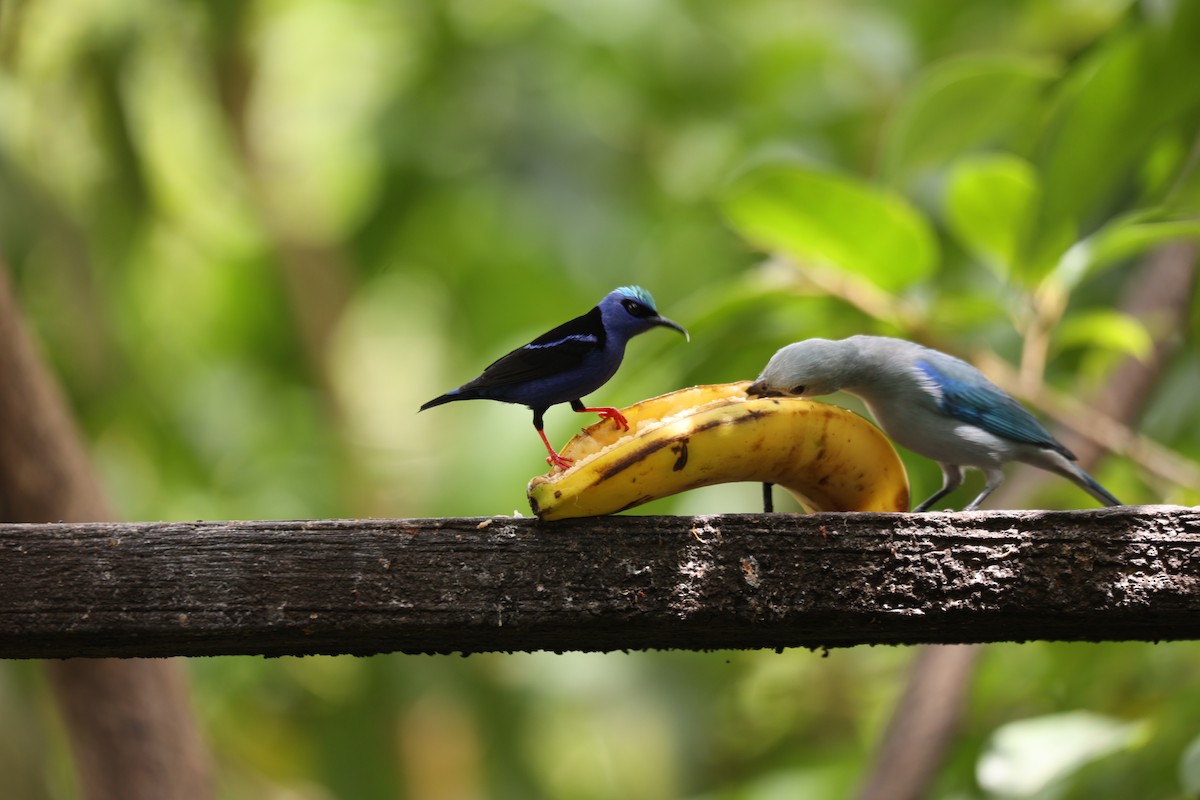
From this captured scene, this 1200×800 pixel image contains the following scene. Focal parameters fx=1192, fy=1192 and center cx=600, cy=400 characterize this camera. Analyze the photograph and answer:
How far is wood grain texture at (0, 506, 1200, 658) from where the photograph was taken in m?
1.13

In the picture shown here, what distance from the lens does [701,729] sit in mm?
3809

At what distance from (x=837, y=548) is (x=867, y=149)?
2890 mm

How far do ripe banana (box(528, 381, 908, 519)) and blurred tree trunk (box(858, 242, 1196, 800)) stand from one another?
3.74ft

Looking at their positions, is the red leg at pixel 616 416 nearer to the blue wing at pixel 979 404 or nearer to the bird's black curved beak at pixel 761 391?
the bird's black curved beak at pixel 761 391

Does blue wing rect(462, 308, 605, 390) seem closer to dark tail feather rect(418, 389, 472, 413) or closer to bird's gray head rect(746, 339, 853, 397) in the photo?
dark tail feather rect(418, 389, 472, 413)

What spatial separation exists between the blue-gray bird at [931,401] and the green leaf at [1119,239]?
22.3 inches

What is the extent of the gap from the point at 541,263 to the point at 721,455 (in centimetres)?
330

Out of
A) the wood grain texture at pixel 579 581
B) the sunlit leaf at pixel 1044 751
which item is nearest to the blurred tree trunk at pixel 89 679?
the wood grain texture at pixel 579 581

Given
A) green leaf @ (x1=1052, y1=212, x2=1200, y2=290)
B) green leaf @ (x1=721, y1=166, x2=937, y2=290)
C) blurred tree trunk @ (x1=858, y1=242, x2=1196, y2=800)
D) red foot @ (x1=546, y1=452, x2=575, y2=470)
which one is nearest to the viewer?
red foot @ (x1=546, y1=452, x2=575, y2=470)

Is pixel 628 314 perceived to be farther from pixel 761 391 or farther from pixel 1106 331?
pixel 1106 331

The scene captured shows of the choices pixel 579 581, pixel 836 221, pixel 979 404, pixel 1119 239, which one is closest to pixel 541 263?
pixel 836 221

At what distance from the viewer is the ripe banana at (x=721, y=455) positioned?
1.19 metres

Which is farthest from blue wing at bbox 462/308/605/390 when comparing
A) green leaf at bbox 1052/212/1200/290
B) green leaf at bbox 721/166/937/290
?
green leaf at bbox 1052/212/1200/290

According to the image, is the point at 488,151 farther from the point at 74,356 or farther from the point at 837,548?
the point at 837,548
